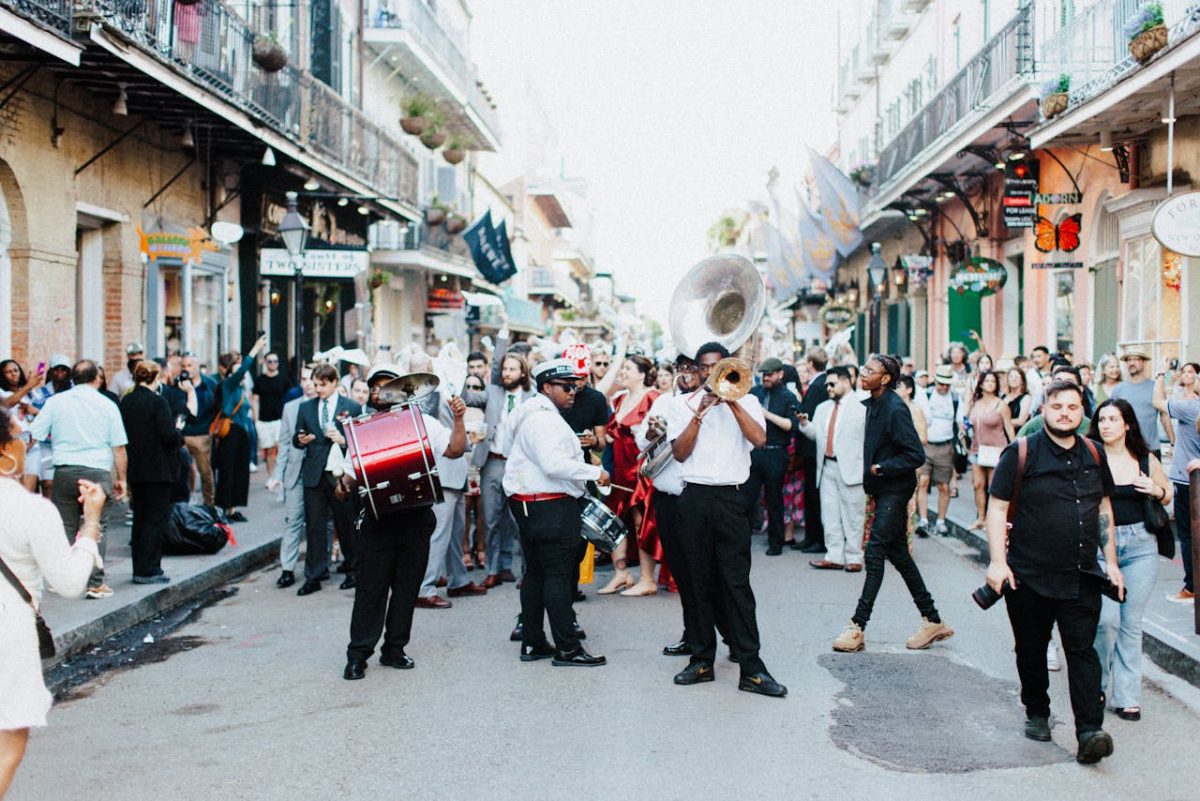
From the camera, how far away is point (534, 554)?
25.0ft

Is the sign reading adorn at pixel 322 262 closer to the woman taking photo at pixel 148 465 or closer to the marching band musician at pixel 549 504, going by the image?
the woman taking photo at pixel 148 465

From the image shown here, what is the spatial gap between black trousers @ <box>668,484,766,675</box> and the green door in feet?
62.5

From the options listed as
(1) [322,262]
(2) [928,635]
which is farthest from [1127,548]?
(1) [322,262]

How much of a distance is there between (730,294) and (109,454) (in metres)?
4.64

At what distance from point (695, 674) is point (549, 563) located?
109 centimetres

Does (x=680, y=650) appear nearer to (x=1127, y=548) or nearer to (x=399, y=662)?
(x=399, y=662)

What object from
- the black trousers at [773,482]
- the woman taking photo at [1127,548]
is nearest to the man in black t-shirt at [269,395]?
the black trousers at [773,482]

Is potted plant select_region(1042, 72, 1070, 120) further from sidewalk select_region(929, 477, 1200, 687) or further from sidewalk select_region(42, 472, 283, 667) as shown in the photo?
sidewalk select_region(42, 472, 283, 667)

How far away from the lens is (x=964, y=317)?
25.2 meters

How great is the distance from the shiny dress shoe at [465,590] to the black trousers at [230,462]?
485 centimetres

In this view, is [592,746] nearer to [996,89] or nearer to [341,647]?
[341,647]

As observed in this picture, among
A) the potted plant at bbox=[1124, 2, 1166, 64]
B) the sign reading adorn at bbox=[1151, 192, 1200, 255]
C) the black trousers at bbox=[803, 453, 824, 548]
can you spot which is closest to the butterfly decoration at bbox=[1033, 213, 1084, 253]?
the potted plant at bbox=[1124, 2, 1166, 64]

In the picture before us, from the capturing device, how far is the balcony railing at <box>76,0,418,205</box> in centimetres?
1333

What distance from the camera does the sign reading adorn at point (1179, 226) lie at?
11.0m
